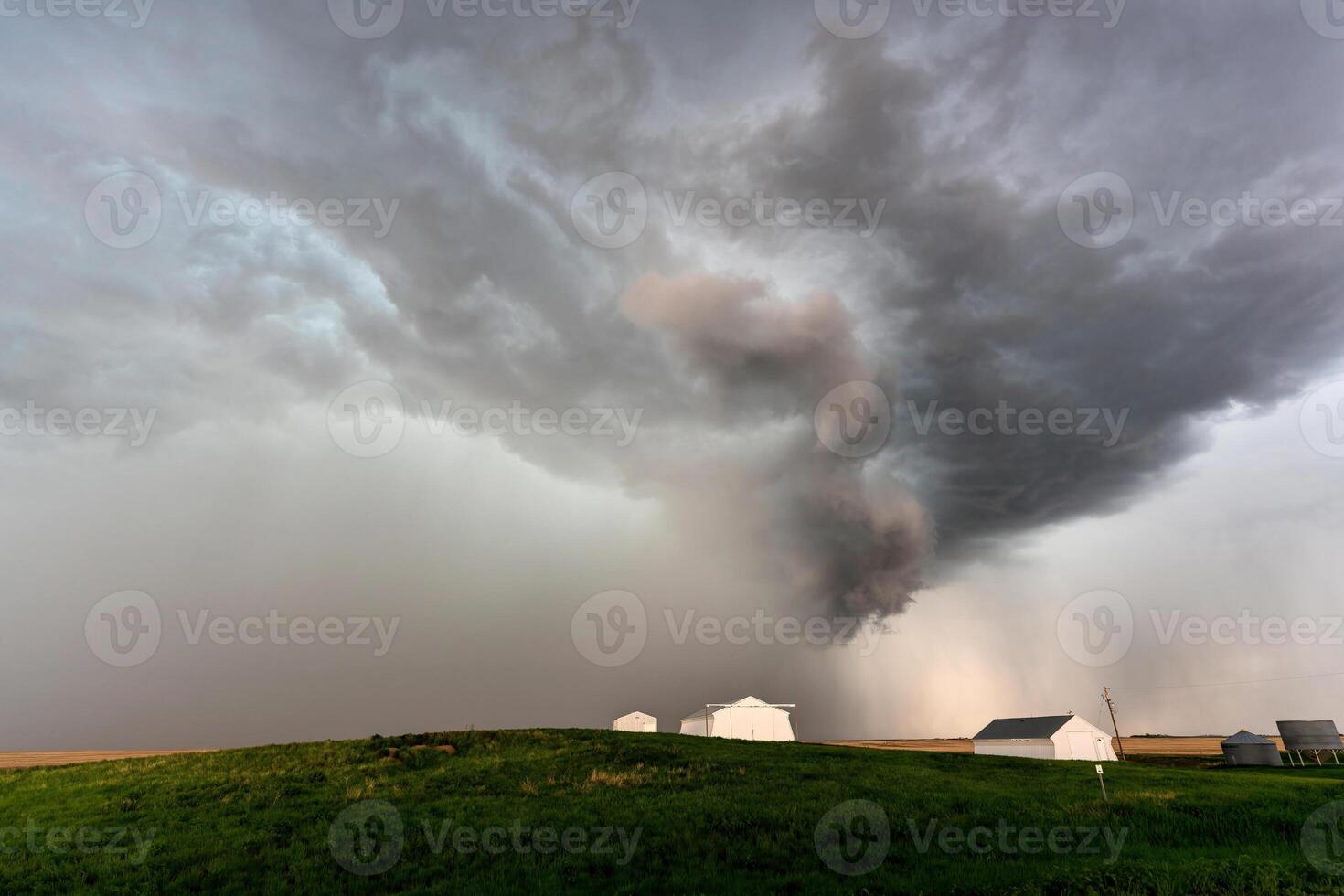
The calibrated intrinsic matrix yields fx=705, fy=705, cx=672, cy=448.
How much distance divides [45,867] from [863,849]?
2339 cm

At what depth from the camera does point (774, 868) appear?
1844cm

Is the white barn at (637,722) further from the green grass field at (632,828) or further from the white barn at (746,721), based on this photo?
the green grass field at (632,828)

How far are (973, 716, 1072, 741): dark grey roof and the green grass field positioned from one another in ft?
133

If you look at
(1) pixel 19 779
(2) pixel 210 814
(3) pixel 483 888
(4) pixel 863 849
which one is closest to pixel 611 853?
(3) pixel 483 888

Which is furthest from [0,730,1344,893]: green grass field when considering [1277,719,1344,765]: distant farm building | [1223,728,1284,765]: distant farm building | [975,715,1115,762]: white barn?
[1277,719,1344,765]: distant farm building

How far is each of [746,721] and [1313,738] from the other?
62820mm

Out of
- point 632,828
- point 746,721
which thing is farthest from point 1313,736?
point 632,828

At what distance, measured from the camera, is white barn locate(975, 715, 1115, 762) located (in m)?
73.6

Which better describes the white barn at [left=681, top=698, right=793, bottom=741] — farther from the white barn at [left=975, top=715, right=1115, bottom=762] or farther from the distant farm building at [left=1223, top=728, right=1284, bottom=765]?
the distant farm building at [left=1223, top=728, right=1284, bottom=765]

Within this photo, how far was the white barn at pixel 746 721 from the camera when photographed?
81.2 metres

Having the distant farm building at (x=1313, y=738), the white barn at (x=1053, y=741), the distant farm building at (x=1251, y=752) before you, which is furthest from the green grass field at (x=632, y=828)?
the distant farm building at (x=1313, y=738)

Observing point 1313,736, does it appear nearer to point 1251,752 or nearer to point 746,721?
point 1251,752

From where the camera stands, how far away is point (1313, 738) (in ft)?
258

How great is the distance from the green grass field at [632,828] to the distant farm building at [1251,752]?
155 ft
